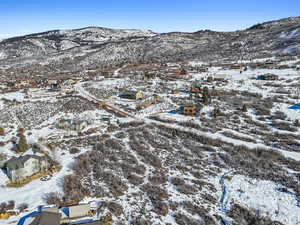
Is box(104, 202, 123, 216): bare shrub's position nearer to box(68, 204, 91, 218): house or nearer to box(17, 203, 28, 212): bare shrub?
Answer: box(68, 204, 91, 218): house

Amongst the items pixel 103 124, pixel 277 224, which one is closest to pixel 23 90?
pixel 103 124

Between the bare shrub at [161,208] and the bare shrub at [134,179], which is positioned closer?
the bare shrub at [161,208]

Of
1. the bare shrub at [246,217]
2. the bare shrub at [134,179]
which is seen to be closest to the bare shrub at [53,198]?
the bare shrub at [134,179]

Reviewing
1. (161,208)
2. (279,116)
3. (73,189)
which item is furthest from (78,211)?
(279,116)

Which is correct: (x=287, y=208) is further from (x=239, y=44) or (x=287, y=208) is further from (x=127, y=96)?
(x=239, y=44)

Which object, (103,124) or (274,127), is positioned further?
(103,124)

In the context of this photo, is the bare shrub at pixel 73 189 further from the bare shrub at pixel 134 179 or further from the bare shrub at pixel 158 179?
the bare shrub at pixel 158 179
